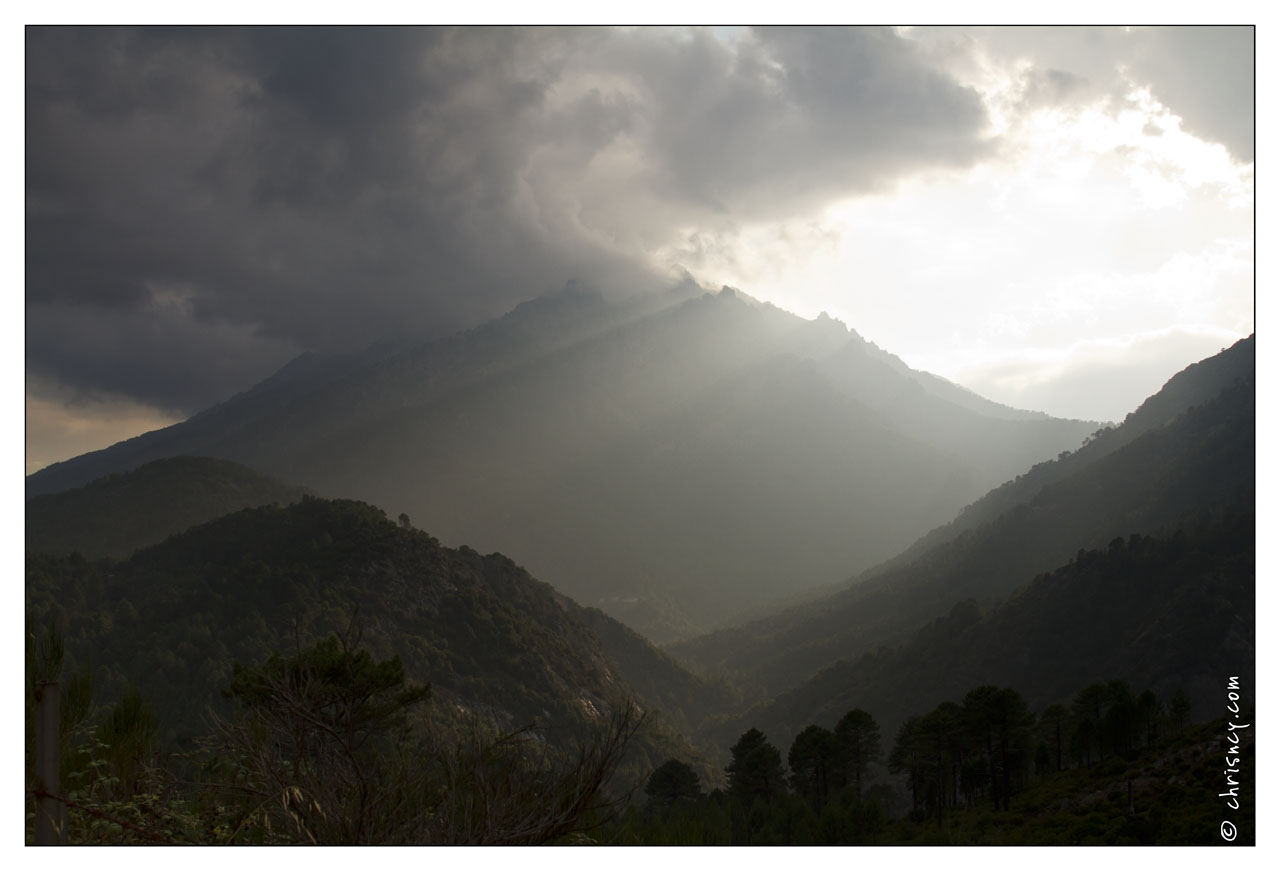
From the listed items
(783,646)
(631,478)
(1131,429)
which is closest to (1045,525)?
(1131,429)

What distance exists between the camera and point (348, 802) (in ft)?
14.7

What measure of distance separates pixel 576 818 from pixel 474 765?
76cm

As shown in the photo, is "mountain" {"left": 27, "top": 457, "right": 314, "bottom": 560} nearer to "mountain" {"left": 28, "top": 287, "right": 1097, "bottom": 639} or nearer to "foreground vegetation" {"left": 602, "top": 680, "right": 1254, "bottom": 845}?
"mountain" {"left": 28, "top": 287, "right": 1097, "bottom": 639}

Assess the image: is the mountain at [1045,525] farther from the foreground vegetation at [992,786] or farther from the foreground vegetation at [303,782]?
the foreground vegetation at [303,782]

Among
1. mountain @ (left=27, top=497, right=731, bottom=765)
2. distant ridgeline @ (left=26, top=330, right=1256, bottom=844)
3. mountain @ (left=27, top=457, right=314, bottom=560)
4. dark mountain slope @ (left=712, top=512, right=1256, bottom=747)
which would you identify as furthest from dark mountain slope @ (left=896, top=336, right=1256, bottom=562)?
mountain @ (left=27, top=457, right=314, bottom=560)

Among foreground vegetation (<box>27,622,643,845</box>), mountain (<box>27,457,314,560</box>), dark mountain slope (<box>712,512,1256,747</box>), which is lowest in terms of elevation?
dark mountain slope (<box>712,512,1256,747</box>)

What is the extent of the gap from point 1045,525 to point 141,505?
11526 centimetres

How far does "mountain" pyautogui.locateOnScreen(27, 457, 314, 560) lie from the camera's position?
82.1 m

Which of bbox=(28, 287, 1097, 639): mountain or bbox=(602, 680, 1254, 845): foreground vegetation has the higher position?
bbox=(28, 287, 1097, 639): mountain

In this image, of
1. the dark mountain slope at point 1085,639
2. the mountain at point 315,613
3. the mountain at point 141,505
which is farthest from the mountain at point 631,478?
the dark mountain slope at point 1085,639

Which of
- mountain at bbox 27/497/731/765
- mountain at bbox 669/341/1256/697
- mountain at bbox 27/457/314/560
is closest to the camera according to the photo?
mountain at bbox 27/497/731/765

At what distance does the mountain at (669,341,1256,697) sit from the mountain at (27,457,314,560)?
71891mm

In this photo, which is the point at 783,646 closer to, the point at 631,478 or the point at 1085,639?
the point at 1085,639

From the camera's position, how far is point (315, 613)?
161ft
